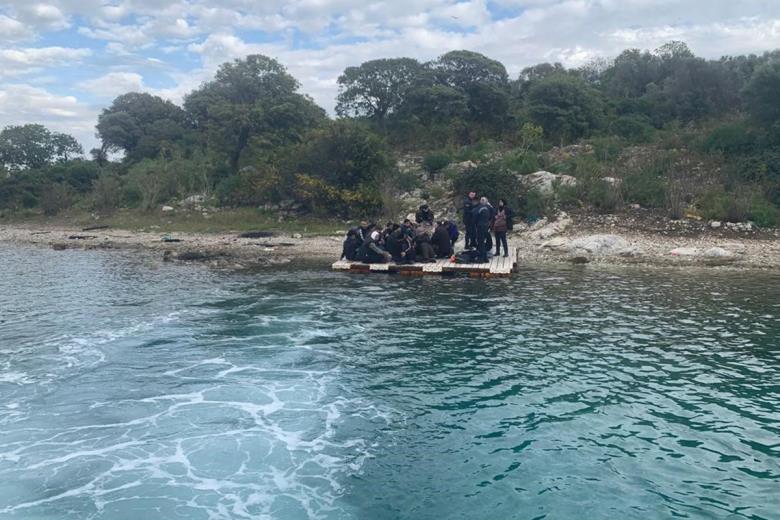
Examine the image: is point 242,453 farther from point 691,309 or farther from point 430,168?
point 430,168

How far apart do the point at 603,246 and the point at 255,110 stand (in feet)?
89.1

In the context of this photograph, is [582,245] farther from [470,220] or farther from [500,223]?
[470,220]

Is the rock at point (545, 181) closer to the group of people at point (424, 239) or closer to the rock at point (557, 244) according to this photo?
the rock at point (557, 244)

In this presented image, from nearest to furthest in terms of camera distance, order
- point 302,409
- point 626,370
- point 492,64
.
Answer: point 302,409 < point 626,370 < point 492,64

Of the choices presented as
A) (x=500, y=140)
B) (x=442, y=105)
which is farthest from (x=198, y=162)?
(x=500, y=140)

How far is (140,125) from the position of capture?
6556 cm

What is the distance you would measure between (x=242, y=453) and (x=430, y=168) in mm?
31680

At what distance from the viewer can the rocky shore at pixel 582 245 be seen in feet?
83.0

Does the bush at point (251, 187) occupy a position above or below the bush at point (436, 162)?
below

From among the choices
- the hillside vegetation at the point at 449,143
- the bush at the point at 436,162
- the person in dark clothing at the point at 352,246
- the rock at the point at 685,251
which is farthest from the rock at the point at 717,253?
the bush at the point at 436,162

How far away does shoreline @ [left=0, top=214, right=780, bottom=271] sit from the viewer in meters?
25.2

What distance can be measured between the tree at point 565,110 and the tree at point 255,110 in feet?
49.5

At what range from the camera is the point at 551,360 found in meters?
13.3

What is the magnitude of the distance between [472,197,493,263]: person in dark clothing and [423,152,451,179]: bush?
16.1 metres
